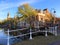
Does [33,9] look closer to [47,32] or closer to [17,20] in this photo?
[17,20]

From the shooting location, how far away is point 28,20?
2644 centimetres

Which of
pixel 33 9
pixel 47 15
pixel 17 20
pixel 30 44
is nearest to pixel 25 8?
pixel 33 9

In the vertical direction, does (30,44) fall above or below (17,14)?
below

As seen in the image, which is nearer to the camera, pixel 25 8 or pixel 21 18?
pixel 21 18

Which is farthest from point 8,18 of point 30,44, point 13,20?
point 30,44

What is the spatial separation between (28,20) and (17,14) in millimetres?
3468

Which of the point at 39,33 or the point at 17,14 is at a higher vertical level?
the point at 17,14

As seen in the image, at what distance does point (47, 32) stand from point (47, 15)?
22763 mm

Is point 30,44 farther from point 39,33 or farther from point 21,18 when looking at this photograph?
point 21,18

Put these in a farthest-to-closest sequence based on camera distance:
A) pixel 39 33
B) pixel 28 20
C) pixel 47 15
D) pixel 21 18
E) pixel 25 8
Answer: pixel 47 15 < pixel 25 8 < pixel 21 18 < pixel 28 20 < pixel 39 33

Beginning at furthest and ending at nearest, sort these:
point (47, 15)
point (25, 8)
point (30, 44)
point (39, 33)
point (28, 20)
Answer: point (47, 15), point (25, 8), point (28, 20), point (39, 33), point (30, 44)

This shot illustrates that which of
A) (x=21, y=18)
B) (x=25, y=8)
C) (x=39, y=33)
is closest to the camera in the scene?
(x=39, y=33)

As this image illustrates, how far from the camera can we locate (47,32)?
17.4 metres

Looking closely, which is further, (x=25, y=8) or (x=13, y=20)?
(x=25, y=8)
